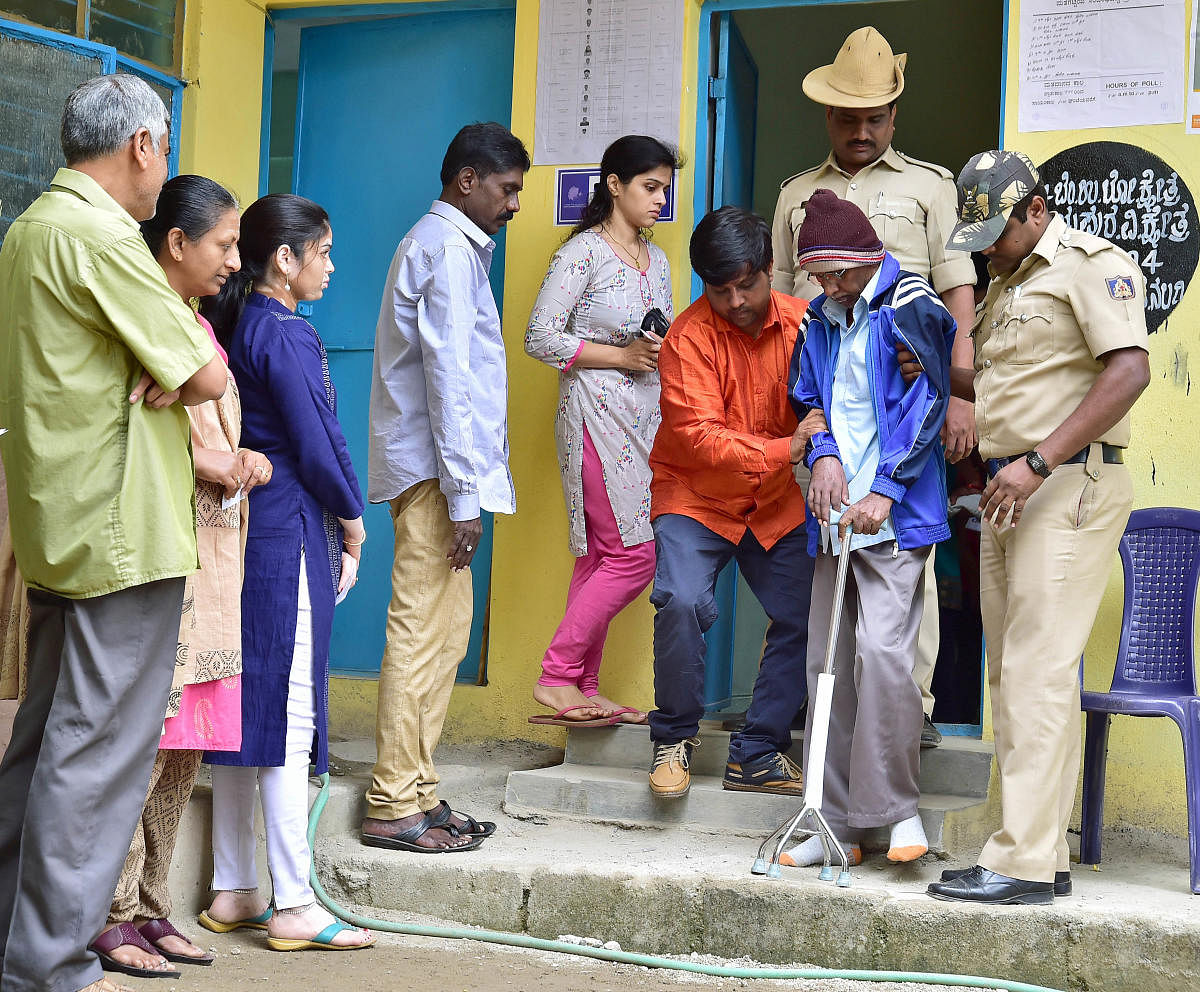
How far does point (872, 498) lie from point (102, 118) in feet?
6.95

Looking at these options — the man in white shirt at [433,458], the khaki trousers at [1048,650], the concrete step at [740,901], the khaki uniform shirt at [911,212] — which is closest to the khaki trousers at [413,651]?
the man in white shirt at [433,458]

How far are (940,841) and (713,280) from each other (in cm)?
178

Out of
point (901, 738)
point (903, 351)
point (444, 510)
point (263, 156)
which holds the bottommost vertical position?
point (901, 738)

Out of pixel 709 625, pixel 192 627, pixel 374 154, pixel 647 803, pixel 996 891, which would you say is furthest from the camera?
pixel 374 154

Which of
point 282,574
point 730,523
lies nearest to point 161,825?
point 282,574

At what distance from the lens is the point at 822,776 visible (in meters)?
3.60

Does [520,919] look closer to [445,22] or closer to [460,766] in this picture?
[460,766]

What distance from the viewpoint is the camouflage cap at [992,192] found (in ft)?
11.7

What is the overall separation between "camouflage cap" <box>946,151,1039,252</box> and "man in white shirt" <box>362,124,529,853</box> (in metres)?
1.37

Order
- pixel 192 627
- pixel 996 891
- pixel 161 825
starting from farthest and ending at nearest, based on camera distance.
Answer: pixel 996 891
pixel 161 825
pixel 192 627

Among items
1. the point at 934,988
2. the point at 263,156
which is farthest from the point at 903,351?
the point at 263,156

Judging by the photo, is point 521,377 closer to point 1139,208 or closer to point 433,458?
point 433,458

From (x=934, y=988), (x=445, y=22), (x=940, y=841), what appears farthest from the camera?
(x=445, y=22)

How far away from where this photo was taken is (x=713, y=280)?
398cm
